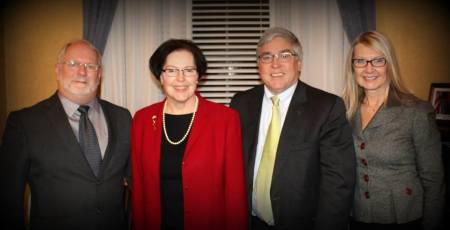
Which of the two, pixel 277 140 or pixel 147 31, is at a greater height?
pixel 147 31

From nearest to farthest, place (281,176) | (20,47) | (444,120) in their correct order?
(281,176)
(444,120)
(20,47)

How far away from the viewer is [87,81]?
2.18 metres

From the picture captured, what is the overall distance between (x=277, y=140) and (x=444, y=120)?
2.56m

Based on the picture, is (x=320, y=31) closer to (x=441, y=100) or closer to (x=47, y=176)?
(x=441, y=100)

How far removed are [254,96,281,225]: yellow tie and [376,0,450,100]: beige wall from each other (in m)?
2.91

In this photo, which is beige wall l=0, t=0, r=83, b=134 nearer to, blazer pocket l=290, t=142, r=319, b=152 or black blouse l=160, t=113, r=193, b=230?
black blouse l=160, t=113, r=193, b=230

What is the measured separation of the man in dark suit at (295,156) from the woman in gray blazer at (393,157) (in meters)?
0.13

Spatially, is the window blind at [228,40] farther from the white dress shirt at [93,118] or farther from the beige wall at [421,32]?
the white dress shirt at [93,118]

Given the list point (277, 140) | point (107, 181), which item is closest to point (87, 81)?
point (107, 181)

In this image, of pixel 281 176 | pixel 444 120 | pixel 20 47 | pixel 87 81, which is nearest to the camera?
pixel 281 176

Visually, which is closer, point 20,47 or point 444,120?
point 444,120

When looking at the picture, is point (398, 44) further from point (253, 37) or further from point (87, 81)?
point (87, 81)

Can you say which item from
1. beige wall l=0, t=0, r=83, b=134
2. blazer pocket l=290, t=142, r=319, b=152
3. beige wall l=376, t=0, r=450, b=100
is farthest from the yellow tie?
beige wall l=0, t=0, r=83, b=134

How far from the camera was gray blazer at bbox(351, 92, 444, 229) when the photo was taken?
1.98 metres
